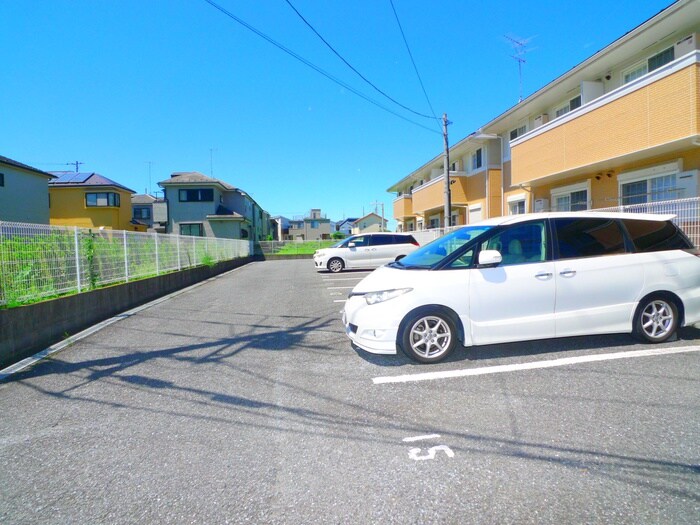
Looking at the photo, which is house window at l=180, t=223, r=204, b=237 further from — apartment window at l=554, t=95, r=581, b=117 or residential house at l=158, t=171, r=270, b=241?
apartment window at l=554, t=95, r=581, b=117

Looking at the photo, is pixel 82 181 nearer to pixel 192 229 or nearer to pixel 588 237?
pixel 192 229

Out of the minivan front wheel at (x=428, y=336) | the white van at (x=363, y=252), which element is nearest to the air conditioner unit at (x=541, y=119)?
the white van at (x=363, y=252)

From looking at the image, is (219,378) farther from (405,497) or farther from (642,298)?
(642,298)

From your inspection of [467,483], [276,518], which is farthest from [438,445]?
[276,518]

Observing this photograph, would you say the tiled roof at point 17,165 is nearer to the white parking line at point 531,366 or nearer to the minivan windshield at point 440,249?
the minivan windshield at point 440,249

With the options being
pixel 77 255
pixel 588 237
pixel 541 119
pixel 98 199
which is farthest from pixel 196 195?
pixel 588 237

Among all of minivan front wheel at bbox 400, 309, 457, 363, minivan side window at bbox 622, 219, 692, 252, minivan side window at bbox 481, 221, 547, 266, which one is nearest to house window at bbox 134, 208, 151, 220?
minivan front wheel at bbox 400, 309, 457, 363

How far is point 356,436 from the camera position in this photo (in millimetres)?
2764

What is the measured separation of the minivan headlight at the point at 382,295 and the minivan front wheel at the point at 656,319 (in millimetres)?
2775

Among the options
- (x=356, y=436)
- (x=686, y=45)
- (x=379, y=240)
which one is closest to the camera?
(x=356, y=436)

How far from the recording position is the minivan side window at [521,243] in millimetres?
4344

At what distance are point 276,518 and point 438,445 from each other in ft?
3.81

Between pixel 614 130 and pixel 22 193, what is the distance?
28652 millimetres

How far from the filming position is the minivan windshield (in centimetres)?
447
